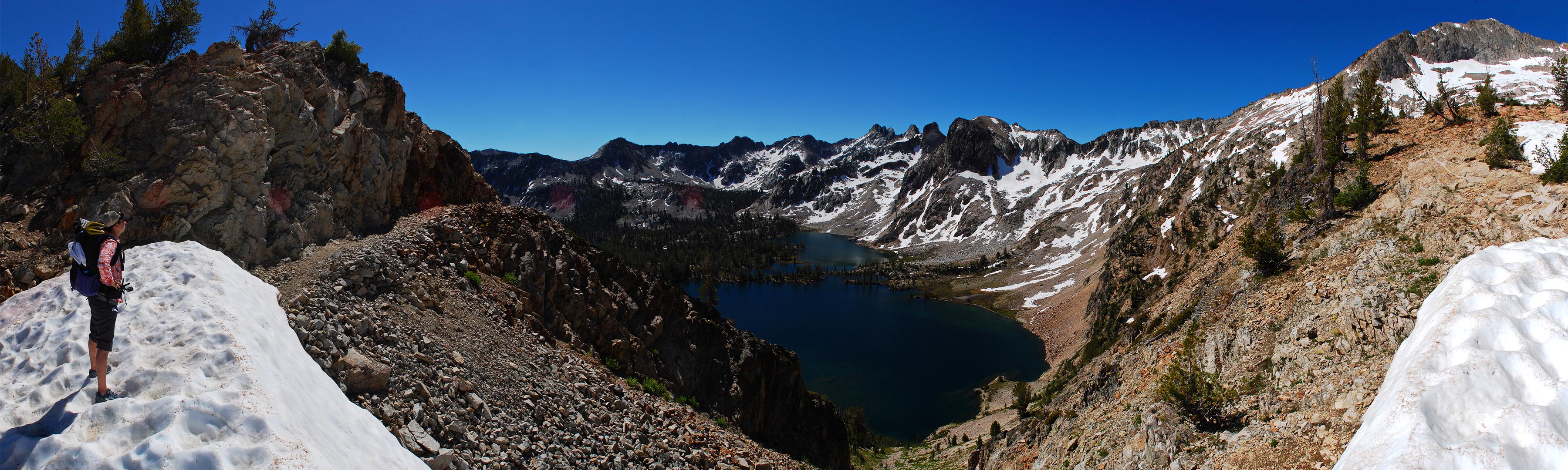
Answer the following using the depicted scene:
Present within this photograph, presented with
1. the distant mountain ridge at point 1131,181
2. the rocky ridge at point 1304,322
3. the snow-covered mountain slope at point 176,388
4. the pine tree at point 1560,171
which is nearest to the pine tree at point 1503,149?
the rocky ridge at point 1304,322

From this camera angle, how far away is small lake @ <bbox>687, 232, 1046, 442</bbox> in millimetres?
64062

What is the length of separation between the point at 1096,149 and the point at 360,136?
22022cm

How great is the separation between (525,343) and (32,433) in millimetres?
10299

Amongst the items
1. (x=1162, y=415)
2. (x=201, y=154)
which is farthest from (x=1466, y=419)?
(x=201, y=154)

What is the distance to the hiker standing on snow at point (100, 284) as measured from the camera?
25.3ft

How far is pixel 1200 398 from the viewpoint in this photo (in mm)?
16109

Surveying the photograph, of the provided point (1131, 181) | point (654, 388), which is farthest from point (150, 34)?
point (1131, 181)

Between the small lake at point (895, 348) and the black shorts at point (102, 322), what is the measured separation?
56.5m

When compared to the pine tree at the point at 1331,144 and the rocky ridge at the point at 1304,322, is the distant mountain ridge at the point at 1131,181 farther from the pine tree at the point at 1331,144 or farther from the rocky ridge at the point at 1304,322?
the rocky ridge at the point at 1304,322

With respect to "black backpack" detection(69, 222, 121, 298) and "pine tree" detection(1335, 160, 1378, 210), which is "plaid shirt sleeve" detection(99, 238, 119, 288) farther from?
"pine tree" detection(1335, 160, 1378, 210)

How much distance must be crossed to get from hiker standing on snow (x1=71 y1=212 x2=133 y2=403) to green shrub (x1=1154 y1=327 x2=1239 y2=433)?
22519 mm

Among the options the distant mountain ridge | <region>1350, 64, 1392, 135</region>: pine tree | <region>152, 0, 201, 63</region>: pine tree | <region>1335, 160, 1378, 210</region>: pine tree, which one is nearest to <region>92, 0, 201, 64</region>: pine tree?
<region>152, 0, 201, 63</region>: pine tree

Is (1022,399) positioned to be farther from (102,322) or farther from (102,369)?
(102,322)

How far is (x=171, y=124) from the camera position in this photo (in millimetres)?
13789
